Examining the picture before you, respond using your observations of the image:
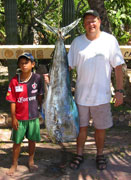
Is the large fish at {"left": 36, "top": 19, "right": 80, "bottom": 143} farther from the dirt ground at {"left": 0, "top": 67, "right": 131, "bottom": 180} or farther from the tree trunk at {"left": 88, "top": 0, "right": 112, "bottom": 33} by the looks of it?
the tree trunk at {"left": 88, "top": 0, "right": 112, "bottom": 33}

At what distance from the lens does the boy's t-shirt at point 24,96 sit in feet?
9.30

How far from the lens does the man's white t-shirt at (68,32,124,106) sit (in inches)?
111

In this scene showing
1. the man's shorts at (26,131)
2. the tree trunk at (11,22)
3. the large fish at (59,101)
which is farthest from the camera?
the tree trunk at (11,22)

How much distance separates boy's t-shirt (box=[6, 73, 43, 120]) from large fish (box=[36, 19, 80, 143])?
18 centimetres

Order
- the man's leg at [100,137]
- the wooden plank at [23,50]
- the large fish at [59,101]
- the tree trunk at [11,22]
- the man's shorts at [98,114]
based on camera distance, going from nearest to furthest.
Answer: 1. the large fish at [59,101]
2. the man's shorts at [98,114]
3. the man's leg at [100,137]
4. the wooden plank at [23,50]
5. the tree trunk at [11,22]

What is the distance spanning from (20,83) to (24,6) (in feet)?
14.1

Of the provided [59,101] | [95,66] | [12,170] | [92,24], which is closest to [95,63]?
[95,66]

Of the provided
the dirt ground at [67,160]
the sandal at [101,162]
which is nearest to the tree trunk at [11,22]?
the dirt ground at [67,160]

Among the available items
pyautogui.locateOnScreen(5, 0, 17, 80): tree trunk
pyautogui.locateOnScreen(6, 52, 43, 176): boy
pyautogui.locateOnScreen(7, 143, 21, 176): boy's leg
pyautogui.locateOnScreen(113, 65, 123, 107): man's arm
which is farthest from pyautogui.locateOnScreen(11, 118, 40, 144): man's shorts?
pyautogui.locateOnScreen(5, 0, 17, 80): tree trunk

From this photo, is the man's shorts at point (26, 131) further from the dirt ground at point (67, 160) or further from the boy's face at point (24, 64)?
the boy's face at point (24, 64)

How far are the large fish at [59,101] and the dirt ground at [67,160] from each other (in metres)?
0.48

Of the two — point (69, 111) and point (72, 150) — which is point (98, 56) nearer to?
point (69, 111)

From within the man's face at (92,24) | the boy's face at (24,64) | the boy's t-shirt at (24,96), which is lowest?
the boy's t-shirt at (24,96)

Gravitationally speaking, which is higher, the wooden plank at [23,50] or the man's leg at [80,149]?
the wooden plank at [23,50]
